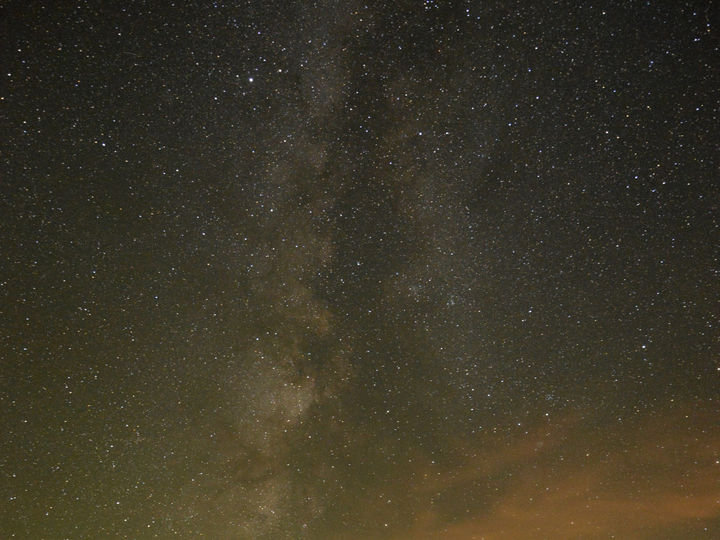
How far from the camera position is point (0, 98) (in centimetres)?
395

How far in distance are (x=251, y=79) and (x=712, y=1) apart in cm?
416

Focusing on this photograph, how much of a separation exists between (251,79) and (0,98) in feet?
7.19

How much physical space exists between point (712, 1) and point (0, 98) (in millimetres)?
6152

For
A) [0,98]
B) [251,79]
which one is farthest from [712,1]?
[0,98]

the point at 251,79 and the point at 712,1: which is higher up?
the point at 251,79

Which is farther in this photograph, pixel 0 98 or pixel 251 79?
pixel 251 79

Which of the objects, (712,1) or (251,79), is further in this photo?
(251,79)

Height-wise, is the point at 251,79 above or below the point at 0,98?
above

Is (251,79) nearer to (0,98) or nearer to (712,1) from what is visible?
(0,98)

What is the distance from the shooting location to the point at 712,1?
377cm

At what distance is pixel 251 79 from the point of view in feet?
15.1
